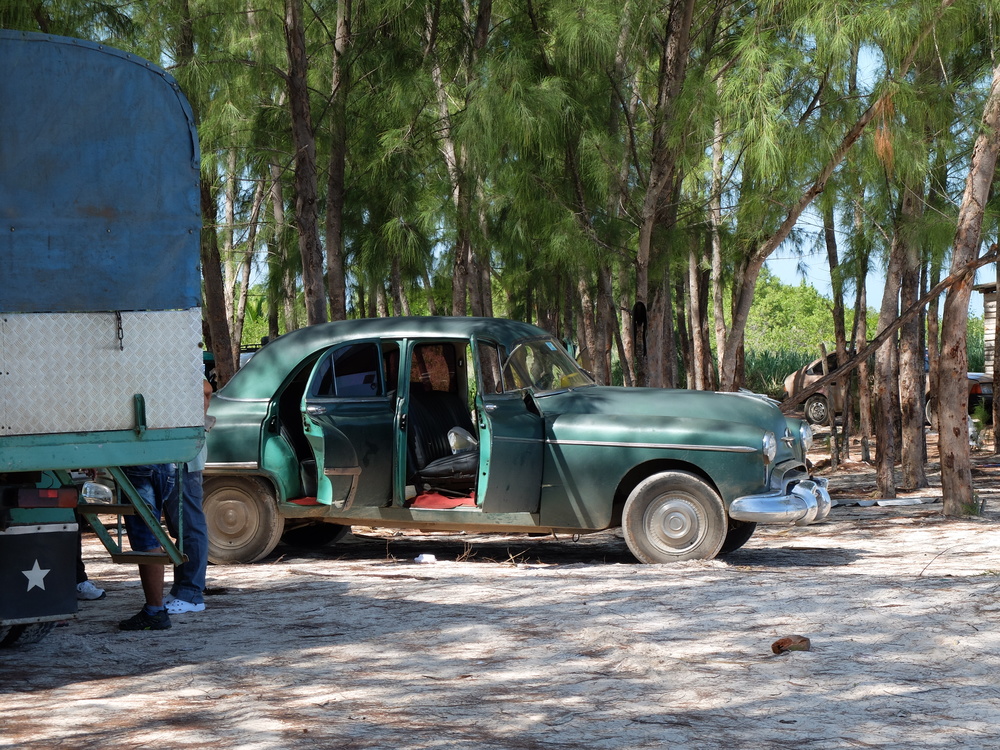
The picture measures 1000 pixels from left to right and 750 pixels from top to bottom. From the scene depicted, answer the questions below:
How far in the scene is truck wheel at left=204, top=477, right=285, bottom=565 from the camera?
870 centimetres

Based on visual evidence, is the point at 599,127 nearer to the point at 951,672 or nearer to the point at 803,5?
the point at 803,5

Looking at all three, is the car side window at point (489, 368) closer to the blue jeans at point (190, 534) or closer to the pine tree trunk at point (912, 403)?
the blue jeans at point (190, 534)

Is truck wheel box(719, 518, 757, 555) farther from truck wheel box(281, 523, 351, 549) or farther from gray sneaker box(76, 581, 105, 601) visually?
gray sneaker box(76, 581, 105, 601)

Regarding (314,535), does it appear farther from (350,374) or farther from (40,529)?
(40,529)

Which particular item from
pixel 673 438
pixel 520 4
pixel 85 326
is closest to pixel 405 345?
pixel 673 438

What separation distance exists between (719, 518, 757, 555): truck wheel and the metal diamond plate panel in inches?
172

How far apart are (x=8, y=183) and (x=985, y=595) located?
5324 mm

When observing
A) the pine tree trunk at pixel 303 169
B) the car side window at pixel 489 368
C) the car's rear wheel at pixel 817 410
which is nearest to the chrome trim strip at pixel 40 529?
the car side window at pixel 489 368

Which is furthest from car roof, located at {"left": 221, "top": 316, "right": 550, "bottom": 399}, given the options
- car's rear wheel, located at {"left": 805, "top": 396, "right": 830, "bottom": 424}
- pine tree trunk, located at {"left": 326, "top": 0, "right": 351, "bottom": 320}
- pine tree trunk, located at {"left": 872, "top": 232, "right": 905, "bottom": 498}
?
car's rear wheel, located at {"left": 805, "top": 396, "right": 830, "bottom": 424}

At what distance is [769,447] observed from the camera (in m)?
8.01

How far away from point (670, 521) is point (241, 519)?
3.07m

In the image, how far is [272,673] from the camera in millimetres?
5363

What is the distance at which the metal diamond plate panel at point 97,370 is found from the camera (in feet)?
16.6

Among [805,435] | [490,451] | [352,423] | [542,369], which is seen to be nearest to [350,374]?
[352,423]
